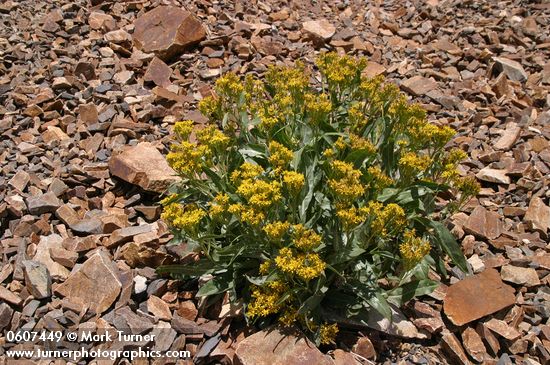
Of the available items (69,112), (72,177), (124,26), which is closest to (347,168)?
(72,177)

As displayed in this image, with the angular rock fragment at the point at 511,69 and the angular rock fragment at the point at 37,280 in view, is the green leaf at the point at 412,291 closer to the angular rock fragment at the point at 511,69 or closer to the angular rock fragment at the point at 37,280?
the angular rock fragment at the point at 37,280

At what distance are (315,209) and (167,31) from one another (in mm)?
4230

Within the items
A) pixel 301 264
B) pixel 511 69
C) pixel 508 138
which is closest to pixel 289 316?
pixel 301 264

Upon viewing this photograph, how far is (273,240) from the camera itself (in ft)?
11.4

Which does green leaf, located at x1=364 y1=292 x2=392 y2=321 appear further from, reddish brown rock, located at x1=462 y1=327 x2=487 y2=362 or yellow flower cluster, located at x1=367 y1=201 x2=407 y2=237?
reddish brown rock, located at x1=462 y1=327 x2=487 y2=362

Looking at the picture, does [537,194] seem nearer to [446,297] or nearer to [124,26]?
[446,297]

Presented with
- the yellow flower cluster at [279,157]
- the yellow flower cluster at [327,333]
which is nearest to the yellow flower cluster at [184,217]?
the yellow flower cluster at [279,157]

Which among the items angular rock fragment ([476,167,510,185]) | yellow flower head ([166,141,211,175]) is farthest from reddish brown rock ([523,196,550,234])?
yellow flower head ([166,141,211,175])

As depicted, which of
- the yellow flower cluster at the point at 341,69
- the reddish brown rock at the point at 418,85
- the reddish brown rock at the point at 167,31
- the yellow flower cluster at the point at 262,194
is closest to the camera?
the yellow flower cluster at the point at 262,194

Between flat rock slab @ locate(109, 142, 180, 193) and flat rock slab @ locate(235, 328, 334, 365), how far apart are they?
188cm

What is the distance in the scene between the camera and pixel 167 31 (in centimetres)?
720

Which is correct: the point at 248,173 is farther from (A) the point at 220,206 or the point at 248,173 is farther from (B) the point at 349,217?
(B) the point at 349,217

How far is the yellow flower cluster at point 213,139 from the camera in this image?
4031mm

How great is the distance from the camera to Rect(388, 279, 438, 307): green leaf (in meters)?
3.86
